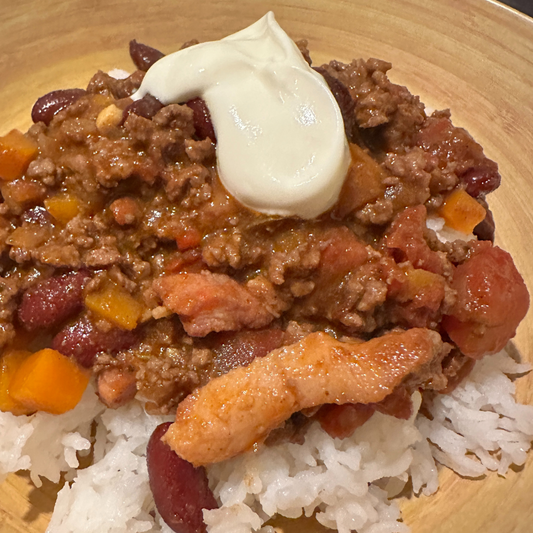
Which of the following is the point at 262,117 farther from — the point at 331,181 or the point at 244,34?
the point at 244,34

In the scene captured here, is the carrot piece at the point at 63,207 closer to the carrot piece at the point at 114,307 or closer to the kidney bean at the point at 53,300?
the kidney bean at the point at 53,300

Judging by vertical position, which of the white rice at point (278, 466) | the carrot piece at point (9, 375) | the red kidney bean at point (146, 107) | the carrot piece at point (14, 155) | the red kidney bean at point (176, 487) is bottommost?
the white rice at point (278, 466)

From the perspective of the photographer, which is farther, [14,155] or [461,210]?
[461,210]

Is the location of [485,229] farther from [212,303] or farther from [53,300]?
[53,300]

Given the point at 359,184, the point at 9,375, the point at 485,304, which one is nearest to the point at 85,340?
the point at 9,375

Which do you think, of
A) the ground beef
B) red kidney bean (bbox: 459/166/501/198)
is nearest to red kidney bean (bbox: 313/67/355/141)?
the ground beef

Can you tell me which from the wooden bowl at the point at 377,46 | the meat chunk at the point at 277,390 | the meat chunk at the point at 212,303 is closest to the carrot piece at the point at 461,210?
the wooden bowl at the point at 377,46
